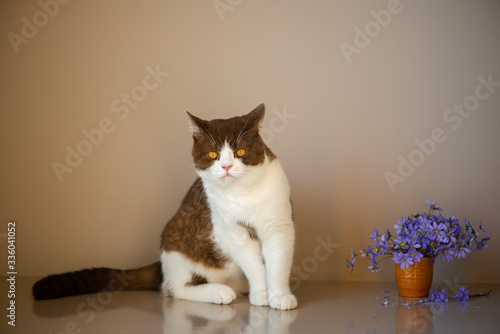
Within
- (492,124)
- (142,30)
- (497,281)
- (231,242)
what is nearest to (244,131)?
(231,242)

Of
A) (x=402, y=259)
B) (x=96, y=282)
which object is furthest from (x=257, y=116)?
(x=96, y=282)

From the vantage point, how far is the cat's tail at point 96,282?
2.47 m

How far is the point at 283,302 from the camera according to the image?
2240 millimetres

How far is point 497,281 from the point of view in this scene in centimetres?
297

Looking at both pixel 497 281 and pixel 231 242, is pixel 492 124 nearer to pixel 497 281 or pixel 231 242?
pixel 497 281

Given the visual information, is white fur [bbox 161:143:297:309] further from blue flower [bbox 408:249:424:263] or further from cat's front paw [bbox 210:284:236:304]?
blue flower [bbox 408:249:424:263]

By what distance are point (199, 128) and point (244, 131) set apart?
0.20 m

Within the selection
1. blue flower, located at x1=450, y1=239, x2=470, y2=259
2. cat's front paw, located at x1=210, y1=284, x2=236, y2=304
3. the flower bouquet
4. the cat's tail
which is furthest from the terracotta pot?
the cat's tail

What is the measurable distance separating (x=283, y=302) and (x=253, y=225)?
376 millimetres

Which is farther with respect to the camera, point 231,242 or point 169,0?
point 169,0

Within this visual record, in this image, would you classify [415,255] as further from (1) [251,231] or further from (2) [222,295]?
(2) [222,295]

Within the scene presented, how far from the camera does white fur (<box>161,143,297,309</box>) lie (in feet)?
7.71

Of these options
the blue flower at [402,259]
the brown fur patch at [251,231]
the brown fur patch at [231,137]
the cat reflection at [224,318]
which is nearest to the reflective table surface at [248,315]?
the cat reflection at [224,318]

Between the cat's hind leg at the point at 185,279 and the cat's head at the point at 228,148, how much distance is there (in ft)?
1.56
